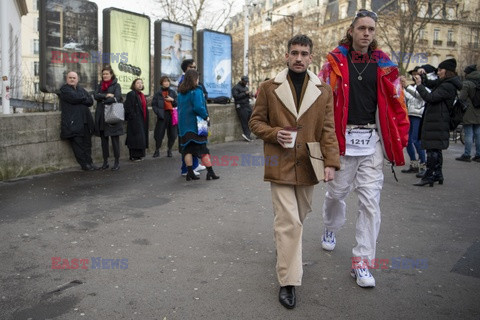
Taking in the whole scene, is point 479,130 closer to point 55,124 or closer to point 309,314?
point 55,124

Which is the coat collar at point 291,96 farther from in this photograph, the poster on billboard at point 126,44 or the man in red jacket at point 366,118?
the poster on billboard at point 126,44

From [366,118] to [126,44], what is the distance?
10.5 meters

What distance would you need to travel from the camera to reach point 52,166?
9.45 metres

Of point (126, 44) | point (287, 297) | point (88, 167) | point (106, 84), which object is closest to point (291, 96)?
point (287, 297)

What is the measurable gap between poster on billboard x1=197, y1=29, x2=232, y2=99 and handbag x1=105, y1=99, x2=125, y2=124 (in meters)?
7.06

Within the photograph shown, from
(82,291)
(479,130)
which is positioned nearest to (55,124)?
(82,291)

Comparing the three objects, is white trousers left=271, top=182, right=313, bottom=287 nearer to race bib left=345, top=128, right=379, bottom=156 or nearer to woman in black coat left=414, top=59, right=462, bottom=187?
race bib left=345, top=128, right=379, bottom=156

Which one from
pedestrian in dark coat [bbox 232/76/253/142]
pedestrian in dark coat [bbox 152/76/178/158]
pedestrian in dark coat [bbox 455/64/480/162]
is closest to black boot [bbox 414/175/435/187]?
pedestrian in dark coat [bbox 455/64/480/162]

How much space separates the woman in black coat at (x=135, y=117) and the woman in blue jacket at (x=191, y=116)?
2210mm

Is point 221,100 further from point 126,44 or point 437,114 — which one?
point 437,114

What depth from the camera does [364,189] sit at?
434 centimetres

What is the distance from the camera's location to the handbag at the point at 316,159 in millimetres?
3932

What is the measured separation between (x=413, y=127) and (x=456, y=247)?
4.94 meters

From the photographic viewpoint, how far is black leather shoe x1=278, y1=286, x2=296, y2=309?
3754 millimetres
